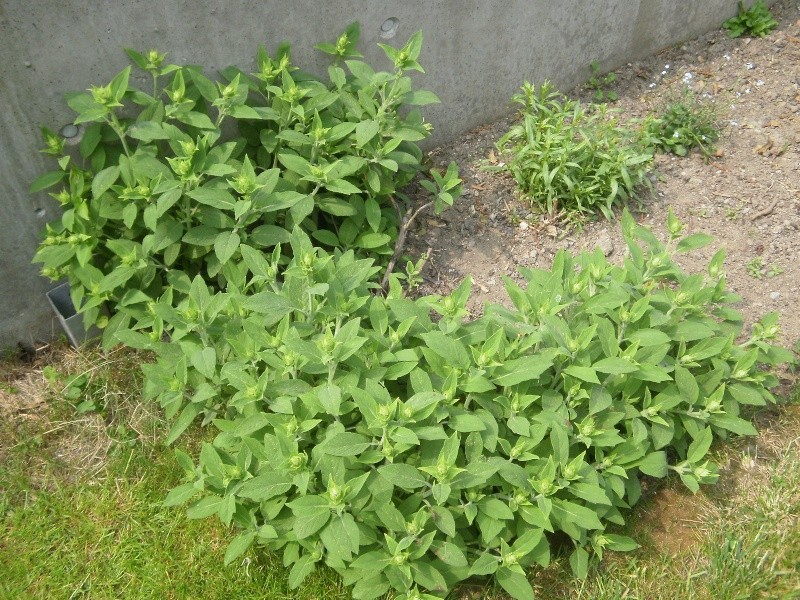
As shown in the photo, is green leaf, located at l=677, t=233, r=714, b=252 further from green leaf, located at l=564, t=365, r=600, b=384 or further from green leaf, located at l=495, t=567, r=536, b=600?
green leaf, located at l=495, t=567, r=536, b=600

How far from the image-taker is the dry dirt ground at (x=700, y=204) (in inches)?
149

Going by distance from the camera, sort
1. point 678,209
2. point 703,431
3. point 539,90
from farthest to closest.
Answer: point 539,90, point 678,209, point 703,431

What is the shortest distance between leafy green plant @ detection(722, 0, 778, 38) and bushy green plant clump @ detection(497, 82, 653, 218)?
178 centimetres

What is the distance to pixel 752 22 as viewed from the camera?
5.17 metres

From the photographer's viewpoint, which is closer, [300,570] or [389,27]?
[300,570]

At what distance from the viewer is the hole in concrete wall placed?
12.1 feet

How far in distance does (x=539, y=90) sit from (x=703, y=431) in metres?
2.59

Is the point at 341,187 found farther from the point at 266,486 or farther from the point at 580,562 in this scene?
the point at 580,562

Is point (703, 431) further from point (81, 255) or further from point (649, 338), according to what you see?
point (81, 255)

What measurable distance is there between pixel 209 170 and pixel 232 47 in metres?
0.69

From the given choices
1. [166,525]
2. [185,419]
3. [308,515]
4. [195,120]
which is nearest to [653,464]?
[308,515]

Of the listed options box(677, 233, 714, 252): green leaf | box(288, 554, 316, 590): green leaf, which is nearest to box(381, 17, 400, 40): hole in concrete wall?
box(677, 233, 714, 252): green leaf

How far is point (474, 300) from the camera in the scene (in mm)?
3666

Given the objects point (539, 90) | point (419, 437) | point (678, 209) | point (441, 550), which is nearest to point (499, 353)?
point (419, 437)
